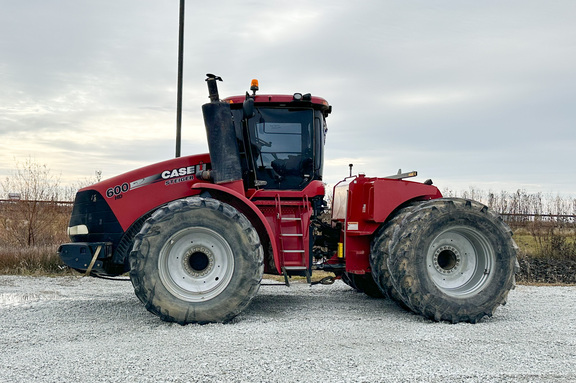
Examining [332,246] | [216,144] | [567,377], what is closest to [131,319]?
[216,144]

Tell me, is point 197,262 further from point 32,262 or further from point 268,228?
point 32,262

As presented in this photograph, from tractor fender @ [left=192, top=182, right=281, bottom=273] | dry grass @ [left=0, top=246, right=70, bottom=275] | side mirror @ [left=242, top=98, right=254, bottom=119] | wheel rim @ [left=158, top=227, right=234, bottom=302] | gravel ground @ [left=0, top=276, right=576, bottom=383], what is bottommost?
gravel ground @ [left=0, top=276, right=576, bottom=383]

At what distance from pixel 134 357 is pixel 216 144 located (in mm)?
2891

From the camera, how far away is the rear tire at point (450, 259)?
6270 millimetres

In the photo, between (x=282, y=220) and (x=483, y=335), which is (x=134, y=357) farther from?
(x=483, y=335)

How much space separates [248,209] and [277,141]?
1084 millimetres

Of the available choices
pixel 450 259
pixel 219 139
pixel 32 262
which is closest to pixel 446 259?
pixel 450 259

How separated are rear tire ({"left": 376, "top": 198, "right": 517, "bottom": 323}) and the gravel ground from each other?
26 centimetres

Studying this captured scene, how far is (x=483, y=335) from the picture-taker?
5695 millimetres

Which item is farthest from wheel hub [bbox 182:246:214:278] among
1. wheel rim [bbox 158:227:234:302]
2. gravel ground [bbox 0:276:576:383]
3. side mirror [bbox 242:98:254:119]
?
side mirror [bbox 242:98:254:119]

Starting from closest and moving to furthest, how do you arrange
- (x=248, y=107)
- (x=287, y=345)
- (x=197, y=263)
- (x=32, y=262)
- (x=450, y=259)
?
(x=287, y=345), (x=197, y=263), (x=248, y=107), (x=450, y=259), (x=32, y=262)

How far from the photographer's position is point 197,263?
6328 mm

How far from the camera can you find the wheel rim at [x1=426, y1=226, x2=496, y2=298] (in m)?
6.57

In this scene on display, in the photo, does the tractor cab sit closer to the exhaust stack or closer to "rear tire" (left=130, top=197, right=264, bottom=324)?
the exhaust stack
